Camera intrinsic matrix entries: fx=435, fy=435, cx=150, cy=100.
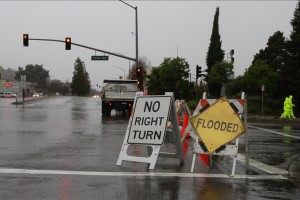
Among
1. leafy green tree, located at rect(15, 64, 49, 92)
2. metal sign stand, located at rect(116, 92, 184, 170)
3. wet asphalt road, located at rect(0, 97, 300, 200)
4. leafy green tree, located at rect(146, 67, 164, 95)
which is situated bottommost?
wet asphalt road, located at rect(0, 97, 300, 200)

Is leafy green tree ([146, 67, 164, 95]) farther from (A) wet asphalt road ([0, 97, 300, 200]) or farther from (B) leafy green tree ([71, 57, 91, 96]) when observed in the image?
(B) leafy green tree ([71, 57, 91, 96])

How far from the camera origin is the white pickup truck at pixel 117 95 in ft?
86.8

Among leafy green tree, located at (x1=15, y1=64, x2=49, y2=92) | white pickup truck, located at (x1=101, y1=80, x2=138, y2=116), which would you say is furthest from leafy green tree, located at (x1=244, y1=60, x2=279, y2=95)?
leafy green tree, located at (x1=15, y1=64, x2=49, y2=92)

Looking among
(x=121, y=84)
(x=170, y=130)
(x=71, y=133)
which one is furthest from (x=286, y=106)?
(x=170, y=130)

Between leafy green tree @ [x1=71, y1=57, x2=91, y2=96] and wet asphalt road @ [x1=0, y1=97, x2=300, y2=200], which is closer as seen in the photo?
wet asphalt road @ [x1=0, y1=97, x2=300, y2=200]

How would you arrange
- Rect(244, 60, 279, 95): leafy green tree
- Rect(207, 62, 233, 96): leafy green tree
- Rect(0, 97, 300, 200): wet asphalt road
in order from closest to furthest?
Rect(0, 97, 300, 200): wet asphalt road, Rect(244, 60, 279, 95): leafy green tree, Rect(207, 62, 233, 96): leafy green tree

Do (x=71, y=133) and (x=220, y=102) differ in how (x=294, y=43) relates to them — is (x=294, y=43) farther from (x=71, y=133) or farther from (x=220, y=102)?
(x=220, y=102)

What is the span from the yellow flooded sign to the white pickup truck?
Result: 58.0 feet

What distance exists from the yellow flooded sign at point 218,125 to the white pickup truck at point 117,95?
17.7m

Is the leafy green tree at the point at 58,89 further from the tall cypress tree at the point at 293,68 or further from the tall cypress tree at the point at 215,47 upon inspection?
the tall cypress tree at the point at 293,68

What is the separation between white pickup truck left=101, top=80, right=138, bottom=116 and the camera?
26469 millimetres

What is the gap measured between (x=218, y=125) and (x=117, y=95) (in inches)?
722

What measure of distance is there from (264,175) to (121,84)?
1923 cm

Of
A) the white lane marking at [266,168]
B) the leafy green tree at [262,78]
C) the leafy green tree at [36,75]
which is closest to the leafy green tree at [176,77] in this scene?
the leafy green tree at [262,78]
